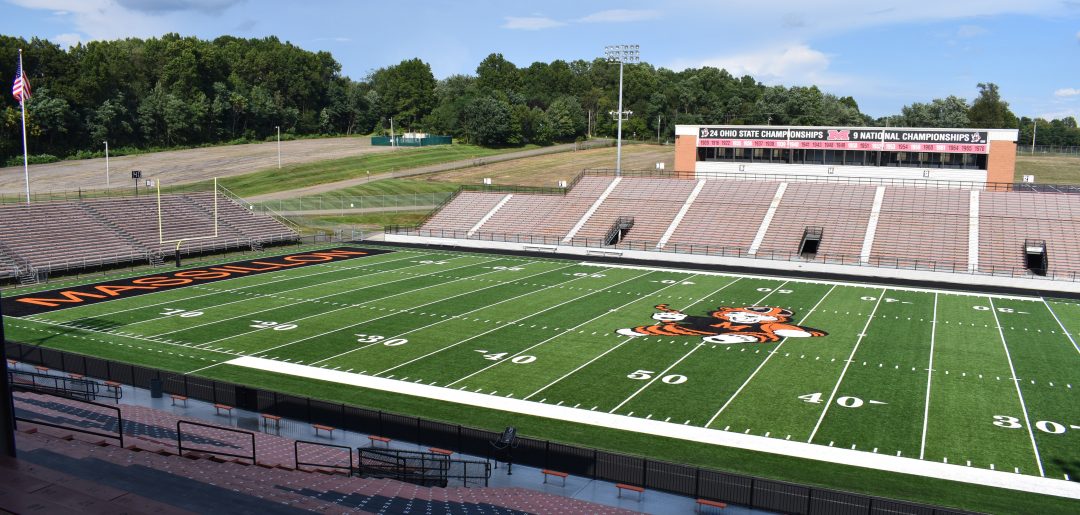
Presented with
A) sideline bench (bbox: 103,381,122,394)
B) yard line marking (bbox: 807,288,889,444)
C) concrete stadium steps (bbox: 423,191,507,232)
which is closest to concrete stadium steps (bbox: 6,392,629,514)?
sideline bench (bbox: 103,381,122,394)

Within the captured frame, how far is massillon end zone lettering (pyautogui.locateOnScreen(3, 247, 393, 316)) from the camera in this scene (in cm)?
3278

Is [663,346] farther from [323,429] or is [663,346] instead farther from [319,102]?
[319,102]

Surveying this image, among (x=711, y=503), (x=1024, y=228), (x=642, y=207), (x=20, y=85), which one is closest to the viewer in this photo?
(x=711, y=503)

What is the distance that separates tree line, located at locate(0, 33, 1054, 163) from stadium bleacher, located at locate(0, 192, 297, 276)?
4264cm

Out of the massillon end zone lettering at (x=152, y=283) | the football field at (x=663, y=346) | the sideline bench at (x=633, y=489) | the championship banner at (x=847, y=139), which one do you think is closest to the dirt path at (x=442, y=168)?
the massillon end zone lettering at (x=152, y=283)

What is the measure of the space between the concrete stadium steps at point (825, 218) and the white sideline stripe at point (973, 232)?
5.93 m

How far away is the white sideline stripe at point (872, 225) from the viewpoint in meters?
47.4

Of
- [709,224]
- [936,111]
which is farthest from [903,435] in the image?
[936,111]

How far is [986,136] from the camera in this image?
2133 inches

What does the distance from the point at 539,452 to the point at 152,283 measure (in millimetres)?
28387

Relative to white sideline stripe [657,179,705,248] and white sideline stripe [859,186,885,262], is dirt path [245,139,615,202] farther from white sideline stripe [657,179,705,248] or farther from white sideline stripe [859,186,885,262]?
white sideline stripe [859,186,885,262]

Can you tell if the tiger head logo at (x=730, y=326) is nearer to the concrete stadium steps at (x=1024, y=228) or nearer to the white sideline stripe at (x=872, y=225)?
the white sideline stripe at (x=872, y=225)

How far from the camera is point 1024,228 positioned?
157ft

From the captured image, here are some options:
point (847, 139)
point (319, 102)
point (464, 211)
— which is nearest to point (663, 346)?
point (464, 211)
